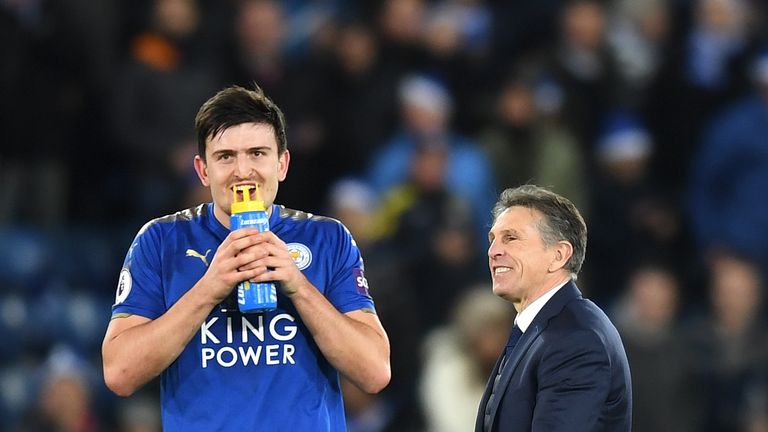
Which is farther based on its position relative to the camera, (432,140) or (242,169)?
(432,140)

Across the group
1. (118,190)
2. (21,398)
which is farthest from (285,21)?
(21,398)

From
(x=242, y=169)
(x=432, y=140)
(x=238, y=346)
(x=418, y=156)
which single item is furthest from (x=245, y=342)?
(x=432, y=140)

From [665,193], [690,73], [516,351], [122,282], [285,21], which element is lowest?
[516,351]

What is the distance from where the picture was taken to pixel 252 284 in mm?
3852

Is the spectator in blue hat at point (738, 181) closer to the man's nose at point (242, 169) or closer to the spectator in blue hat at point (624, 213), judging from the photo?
the spectator in blue hat at point (624, 213)

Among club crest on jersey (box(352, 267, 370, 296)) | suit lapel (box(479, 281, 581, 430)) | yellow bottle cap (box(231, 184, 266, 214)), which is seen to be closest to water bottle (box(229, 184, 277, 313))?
yellow bottle cap (box(231, 184, 266, 214))

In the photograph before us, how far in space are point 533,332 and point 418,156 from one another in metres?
5.30

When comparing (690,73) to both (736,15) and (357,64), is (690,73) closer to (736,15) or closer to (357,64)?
(736,15)

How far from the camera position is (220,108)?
413 centimetres

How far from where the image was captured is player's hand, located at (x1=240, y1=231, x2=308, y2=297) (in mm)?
3836

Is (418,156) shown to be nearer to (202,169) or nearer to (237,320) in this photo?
(202,169)

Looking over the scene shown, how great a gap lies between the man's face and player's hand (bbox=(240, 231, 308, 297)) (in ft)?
2.66

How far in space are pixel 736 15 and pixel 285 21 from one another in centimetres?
359

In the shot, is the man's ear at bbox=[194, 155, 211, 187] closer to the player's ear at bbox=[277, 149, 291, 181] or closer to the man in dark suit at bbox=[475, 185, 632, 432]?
the player's ear at bbox=[277, 149, 291, 181]
